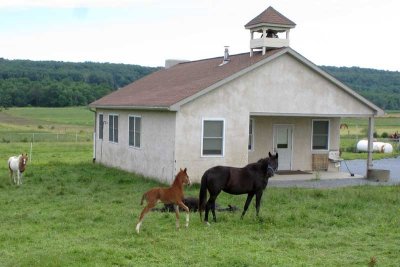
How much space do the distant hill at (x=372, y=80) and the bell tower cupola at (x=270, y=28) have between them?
79.5 metres

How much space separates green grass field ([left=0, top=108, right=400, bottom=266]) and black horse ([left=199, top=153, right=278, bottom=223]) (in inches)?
Result: 22.4

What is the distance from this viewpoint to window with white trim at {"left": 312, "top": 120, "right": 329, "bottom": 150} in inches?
965

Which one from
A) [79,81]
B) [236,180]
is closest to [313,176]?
[236,180]

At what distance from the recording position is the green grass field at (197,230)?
957 cm

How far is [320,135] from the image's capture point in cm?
2464

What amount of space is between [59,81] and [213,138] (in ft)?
312

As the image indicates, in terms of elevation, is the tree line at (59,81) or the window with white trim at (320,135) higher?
the tree line at (59,81)

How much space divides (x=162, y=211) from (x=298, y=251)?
4.72 metres

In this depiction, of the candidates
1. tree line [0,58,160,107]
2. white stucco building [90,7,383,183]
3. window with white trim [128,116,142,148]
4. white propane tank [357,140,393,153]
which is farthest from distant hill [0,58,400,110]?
window with white trim [128,116,142,148]

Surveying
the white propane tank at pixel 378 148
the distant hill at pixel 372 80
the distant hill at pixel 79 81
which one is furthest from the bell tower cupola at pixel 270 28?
the distant hill at pixel 372 80

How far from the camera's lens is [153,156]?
69.3ft

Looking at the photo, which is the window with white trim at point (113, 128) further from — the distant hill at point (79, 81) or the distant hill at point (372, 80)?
the distant hill at point (372, 80)

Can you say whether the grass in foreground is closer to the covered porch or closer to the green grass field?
the green grass field

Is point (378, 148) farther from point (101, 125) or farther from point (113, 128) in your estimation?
point (113, 128)
